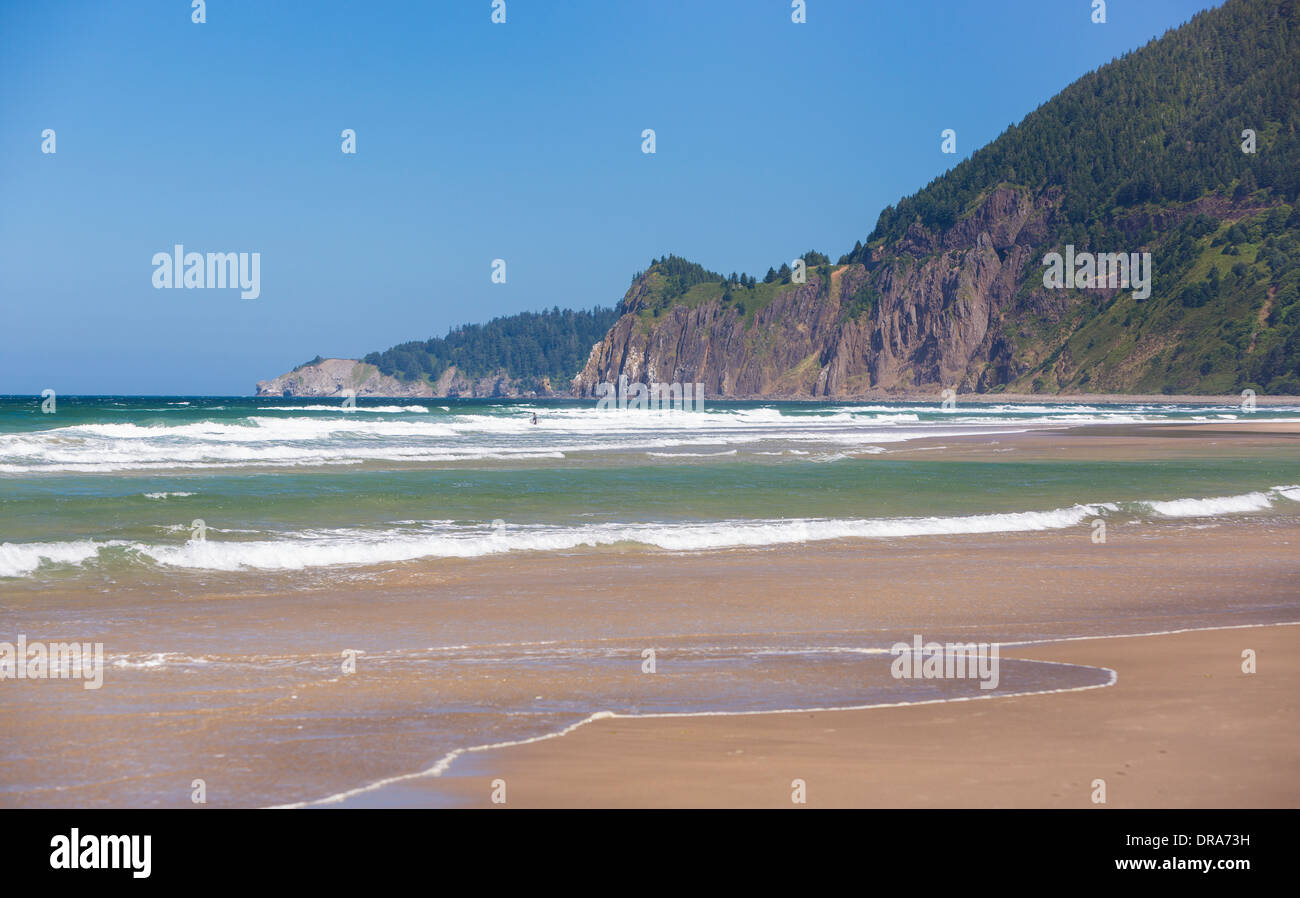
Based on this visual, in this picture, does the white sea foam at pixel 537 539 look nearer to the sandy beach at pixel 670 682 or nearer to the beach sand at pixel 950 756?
the sandy beach at pixel 670 682

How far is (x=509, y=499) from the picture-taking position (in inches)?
799

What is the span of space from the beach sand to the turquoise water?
7.97 metres

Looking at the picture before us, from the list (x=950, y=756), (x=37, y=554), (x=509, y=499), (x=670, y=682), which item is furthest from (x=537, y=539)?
(x=950, y=756)

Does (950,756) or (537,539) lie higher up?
(537,539)

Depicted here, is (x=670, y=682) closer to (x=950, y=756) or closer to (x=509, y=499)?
(x=950, y=756)

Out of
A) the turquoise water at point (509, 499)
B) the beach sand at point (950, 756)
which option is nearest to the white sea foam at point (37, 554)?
the turquoise water at point (509, 499)

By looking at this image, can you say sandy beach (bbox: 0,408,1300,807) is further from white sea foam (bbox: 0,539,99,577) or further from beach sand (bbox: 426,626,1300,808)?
white sea foam (bbox: 0,539,99,577)

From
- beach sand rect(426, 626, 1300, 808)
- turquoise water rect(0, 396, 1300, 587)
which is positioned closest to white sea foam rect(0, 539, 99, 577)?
turquoise water rect(0, 396, 1300, 587)

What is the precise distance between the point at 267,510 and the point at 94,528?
305 cm

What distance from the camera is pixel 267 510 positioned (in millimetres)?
18000

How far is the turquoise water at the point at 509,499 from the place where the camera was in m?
14.2

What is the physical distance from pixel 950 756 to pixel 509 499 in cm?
1484

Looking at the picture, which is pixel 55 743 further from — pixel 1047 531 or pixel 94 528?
pixel 1047 531
